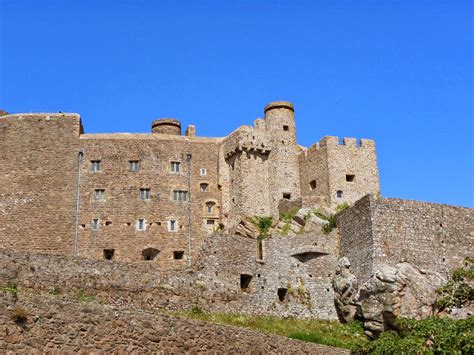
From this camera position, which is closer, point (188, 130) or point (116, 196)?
point (116, 196)

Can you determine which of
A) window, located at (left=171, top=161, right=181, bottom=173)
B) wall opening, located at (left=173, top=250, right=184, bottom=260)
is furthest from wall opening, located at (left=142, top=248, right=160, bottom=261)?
window, located at (left=171, top=161, right=181, bottom=173)

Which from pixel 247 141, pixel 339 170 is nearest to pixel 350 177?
pixel 339 170

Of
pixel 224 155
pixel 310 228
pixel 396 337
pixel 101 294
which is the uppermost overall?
pixel 224 155

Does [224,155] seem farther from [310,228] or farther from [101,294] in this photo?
[101,294]

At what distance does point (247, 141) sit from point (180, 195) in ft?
20.0

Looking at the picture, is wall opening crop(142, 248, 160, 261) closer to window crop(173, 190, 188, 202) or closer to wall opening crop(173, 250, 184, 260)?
wall opening crop(173, 250, 184, 260)

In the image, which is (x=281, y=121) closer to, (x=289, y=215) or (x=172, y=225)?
(x=289, y=215)

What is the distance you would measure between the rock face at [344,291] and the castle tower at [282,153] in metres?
8.14

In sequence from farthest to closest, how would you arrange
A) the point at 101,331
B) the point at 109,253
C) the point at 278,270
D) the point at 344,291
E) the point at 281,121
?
1. the point at 281,121
2. the point at 109,253
3. the point at 278,270
4. the point at 344,291
5. the point at 101,331

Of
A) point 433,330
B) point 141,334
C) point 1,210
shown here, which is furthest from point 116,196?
point 433,330

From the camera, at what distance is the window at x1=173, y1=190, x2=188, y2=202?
47.6m

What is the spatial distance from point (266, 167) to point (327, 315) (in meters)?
13.1

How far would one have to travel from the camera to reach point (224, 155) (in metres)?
49.4

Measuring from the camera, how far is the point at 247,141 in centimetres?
4803
